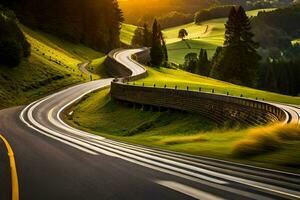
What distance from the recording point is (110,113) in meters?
47.4

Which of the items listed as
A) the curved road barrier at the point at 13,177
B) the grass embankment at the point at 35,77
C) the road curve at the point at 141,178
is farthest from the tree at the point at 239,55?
the road curve at the point at 141,178

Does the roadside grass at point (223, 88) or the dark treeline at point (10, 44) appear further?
the dark treeline at point (10, 44)

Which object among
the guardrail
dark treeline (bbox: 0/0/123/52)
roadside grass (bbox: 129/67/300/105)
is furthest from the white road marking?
dark treeline (bbox: 0/0/123/52)

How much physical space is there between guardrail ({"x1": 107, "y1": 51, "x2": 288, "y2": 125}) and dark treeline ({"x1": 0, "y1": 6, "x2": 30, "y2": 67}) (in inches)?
1031

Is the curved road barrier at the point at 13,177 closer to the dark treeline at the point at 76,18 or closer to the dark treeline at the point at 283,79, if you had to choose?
the dark treeline at the point at 76,18

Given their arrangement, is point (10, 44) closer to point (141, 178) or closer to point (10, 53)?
point (10, 53)

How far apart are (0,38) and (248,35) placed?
45693mm

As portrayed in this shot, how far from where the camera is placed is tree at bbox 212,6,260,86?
85.3m

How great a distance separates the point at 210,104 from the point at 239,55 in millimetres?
53190

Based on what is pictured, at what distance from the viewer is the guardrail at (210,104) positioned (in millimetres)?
28203

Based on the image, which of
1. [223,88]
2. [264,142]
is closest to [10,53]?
[223,88]

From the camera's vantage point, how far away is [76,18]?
13150 centimetres

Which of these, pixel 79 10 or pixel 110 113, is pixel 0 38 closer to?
pixel 110 113

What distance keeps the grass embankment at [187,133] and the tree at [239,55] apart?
3215cm
